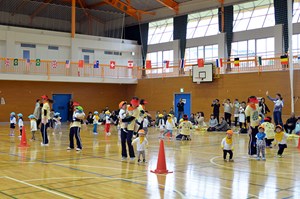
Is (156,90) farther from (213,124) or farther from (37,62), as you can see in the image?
(37,62)

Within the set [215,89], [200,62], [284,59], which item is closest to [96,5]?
[200,62]

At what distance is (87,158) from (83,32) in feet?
94.7

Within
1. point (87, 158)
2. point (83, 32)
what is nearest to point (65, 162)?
point (87, 158)

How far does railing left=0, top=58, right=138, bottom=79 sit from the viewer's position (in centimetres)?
3148

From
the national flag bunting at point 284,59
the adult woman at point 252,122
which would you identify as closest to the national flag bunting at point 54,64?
the national flag bunting at point 284,59

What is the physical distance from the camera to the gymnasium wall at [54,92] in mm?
33188

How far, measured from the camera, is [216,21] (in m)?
36.1

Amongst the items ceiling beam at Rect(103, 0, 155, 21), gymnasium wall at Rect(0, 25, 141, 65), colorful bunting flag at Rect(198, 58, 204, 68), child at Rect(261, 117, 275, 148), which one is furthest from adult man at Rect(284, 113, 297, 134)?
ceiling beam at Rect(103, 0, 155, 21)

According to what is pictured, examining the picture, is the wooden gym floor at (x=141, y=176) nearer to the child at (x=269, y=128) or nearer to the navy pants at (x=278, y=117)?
the child at (x=269, y=128)

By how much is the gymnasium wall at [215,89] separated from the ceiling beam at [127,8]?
25.4 feet

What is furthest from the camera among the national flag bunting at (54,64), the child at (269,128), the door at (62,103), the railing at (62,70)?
the door at (62,103)

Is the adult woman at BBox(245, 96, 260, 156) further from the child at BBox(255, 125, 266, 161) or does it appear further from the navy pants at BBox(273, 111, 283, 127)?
the navy pants at BBox(273, 111, 283, 127)

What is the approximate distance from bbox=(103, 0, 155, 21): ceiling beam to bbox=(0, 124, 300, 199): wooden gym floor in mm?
26810

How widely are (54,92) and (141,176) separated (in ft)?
90.2
